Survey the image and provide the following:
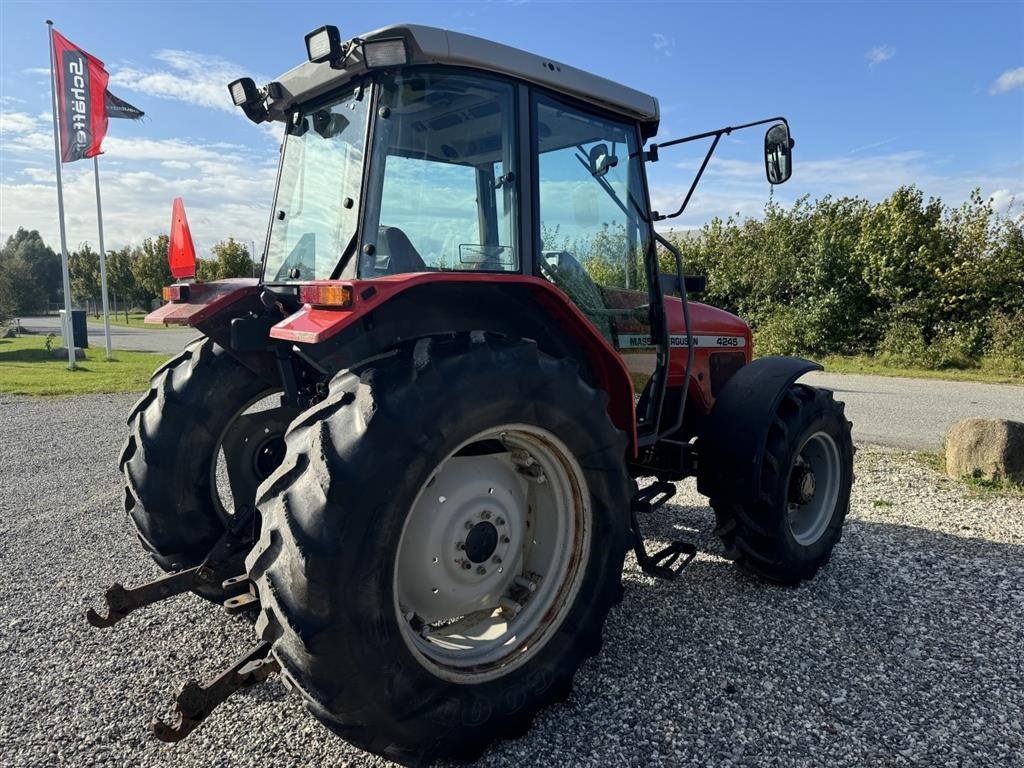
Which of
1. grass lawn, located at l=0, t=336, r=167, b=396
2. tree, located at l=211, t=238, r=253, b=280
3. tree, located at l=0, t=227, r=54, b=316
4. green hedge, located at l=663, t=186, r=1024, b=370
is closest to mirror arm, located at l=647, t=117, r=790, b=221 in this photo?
grass lawn, located at l=0, t=336, r=167, b=396

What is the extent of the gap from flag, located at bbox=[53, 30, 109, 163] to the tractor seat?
57.4 feet

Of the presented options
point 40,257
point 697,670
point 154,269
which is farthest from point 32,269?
point 697,670

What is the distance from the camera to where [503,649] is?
8.20ft

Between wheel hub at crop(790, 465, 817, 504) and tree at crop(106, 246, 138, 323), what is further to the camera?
tree at crop(106, 246, 138, 323)

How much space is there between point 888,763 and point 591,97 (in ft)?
9.63

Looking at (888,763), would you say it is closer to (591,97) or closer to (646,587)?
(646,587)

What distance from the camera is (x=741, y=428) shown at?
3.58 metres

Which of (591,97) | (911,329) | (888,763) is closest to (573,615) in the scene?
(888,763)

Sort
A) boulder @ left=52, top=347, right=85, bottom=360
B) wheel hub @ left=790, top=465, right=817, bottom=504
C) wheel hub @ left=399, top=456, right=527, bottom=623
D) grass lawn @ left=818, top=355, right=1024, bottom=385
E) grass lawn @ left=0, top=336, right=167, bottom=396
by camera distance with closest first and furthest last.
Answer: wheel hub @ left=399, top=456, right=527, bottom=623 < wheel hub @ left=790, top=465, right=817, bottom=504 < grass lawn @ left=0, top=336, right=167, bottom=396 < grass lawn @ left=818, top=355, right=1024, bottom=385 < boulder @ left=52, top=347, right=85, bottom=360

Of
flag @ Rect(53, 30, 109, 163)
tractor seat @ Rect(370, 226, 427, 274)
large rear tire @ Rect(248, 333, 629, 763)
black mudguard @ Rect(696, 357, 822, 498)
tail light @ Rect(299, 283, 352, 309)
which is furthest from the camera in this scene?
flag @ Rect(53, 30, 109, 163)

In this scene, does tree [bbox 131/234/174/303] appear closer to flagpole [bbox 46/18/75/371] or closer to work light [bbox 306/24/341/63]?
Result: flagpole [bbox 46/18/75/371]

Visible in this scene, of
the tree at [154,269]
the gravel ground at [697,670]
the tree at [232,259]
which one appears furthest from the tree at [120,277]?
the gravel ground at [697,670]

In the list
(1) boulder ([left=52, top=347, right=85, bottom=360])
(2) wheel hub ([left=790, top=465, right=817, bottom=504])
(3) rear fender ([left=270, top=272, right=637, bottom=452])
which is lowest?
(2) wheel hub ([left=790, top=465, right=817, bottom=504])

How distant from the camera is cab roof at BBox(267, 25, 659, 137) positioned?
7.91ft
